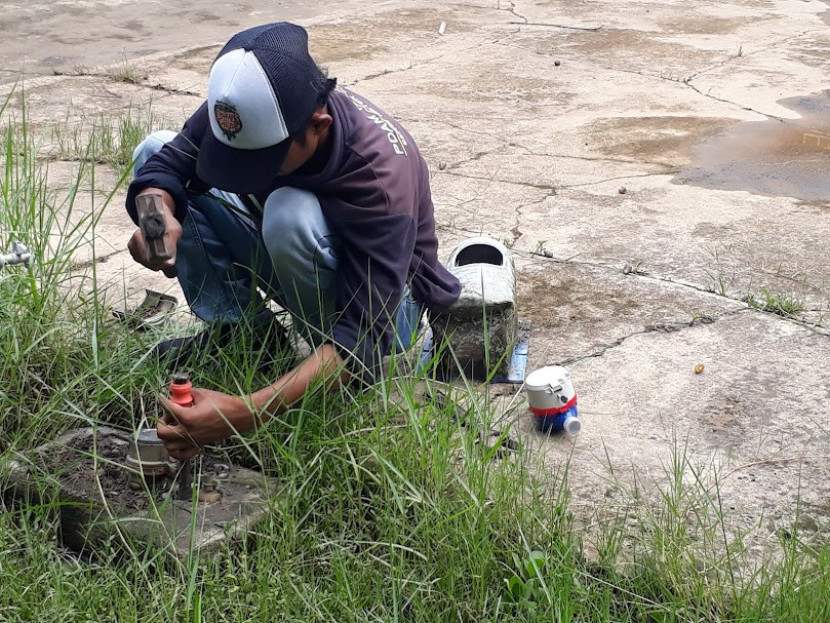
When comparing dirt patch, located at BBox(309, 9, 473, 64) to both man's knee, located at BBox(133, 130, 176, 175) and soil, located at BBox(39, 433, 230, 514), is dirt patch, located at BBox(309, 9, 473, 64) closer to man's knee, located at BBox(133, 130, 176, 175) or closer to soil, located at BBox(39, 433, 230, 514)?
man's knee, located at BBox(133, 130, 176, 175)

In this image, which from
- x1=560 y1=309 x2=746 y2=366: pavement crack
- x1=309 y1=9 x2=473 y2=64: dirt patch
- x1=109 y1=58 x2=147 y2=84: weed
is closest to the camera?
x1=560 y1=309 x2=746 y2=366: pavement crack

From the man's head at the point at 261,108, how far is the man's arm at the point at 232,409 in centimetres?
39

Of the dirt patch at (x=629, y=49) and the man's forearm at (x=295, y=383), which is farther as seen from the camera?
the dirt patch at (x=629, y=49)

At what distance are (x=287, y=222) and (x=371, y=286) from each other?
0.75 ft

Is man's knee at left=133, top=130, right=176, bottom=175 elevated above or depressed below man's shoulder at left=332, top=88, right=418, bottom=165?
below

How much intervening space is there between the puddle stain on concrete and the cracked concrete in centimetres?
4

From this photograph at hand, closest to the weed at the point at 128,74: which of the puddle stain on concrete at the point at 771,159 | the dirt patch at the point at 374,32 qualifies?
the dirt patch at the point at 374,32

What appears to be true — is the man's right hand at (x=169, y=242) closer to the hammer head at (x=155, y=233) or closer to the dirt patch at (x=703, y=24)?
the hammer head at (x=155, y=233)

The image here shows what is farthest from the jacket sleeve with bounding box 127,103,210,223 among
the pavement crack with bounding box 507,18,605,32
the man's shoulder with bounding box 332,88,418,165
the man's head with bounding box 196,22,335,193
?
the pavement crack with bounding box 507,18,605,32

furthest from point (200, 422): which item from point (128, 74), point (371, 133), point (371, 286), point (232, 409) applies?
point (128, 74)

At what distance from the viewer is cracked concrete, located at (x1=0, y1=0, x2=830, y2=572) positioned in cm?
245

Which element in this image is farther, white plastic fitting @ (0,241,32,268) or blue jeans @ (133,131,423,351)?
blue jeans @ (133,131,423,351)

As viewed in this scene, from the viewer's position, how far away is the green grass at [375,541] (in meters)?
1.79

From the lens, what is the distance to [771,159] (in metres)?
4.45
